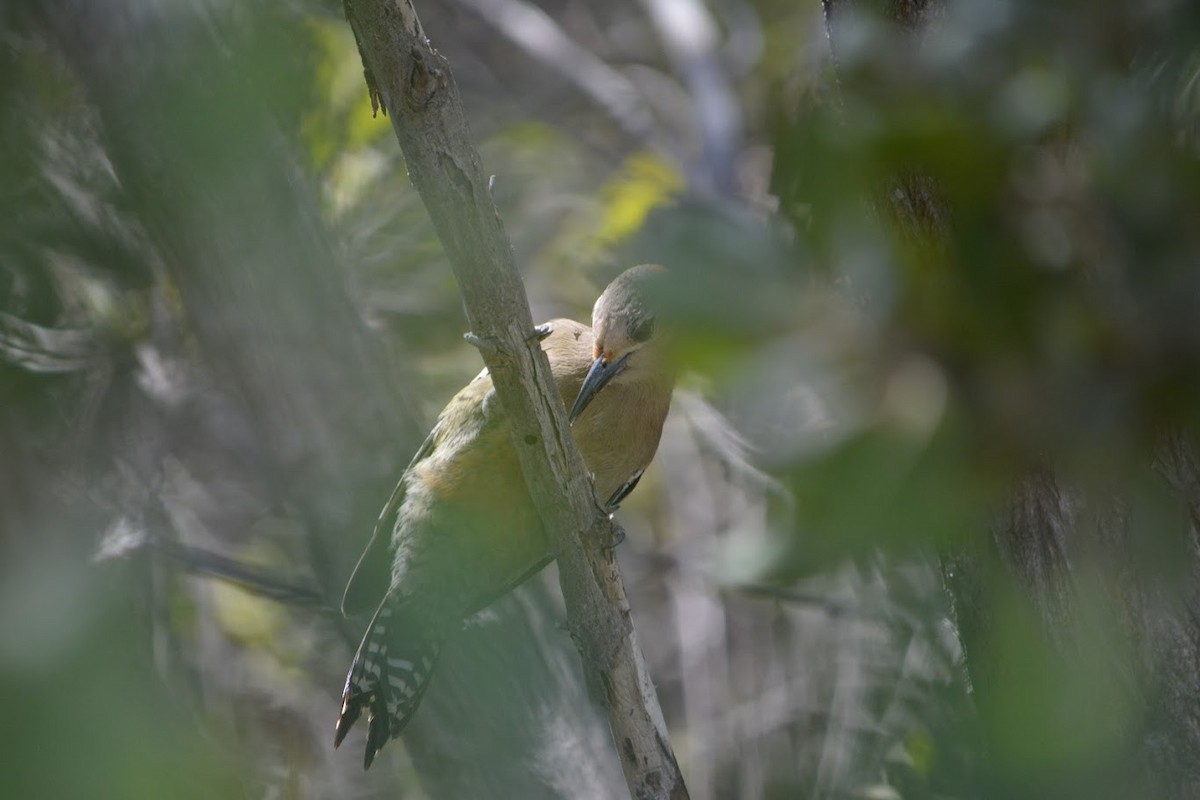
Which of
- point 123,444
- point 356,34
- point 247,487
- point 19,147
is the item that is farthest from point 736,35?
point 19,147

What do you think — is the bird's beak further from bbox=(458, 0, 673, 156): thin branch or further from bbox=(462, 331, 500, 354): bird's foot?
bbox=(458, 0, 673, 156): thin branch

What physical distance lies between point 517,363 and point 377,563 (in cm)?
155

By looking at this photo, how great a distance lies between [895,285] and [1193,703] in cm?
142

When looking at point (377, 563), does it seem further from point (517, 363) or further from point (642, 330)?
point (517, 363)

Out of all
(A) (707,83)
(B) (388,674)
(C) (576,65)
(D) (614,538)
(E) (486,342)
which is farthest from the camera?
(C) (576,65)

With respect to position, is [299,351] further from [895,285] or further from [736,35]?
[736,35]

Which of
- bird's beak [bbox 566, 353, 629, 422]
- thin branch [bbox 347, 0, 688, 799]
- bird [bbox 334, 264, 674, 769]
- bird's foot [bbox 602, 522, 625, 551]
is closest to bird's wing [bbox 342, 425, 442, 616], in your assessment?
bird [bbox 334, 264, 674, 769]

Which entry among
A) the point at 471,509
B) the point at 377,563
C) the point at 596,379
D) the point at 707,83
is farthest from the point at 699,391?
the point at 707,83

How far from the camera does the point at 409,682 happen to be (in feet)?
11.9

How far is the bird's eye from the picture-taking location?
11.8 ft

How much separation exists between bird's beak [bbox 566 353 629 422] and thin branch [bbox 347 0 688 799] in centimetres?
88

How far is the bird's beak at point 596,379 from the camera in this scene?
139 inches

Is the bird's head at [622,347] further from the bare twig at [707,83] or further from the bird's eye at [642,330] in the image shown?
the bare twig at [707,83]

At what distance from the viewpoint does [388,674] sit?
366 cm
